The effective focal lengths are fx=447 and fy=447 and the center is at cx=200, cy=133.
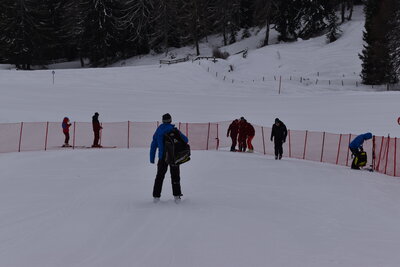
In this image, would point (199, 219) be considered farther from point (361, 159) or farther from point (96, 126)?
point (96, 126)

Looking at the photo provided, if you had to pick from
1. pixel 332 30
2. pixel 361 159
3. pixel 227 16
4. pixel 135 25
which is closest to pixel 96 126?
pixel 361 159

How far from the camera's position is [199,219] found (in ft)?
24.3

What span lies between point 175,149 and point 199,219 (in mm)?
1583

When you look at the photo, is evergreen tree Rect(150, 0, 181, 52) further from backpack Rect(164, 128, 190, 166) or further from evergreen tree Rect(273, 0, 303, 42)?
backpack Rect(164, 128, 190, 166)

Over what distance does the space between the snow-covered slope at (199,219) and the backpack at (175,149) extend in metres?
0.87

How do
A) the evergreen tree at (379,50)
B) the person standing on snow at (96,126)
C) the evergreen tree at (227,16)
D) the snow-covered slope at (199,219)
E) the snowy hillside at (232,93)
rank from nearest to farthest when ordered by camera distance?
the snow-covered slope at (199,219) < the person standing on snow at (96,126) < the snowy hillside at (232,93) < the evergreen tree at (379,50) < the evergreen tree at (227,16)

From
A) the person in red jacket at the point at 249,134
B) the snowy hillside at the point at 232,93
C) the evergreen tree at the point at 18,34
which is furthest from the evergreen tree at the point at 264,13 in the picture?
the person in red jacket at the point at 249,134

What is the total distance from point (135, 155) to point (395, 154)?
9.59 meters

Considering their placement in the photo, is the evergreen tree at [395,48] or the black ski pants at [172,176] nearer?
the black ski pants at [172,176]

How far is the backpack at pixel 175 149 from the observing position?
27.5ft

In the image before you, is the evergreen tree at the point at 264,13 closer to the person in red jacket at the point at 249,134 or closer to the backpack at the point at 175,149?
the person in red jacket at the point at 249,134

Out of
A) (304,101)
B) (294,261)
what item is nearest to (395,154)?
(294,261)

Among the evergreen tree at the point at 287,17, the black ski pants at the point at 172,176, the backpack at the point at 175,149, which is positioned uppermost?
the evergreen tree at the point at 287,17

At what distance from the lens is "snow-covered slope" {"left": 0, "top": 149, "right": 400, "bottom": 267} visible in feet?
18.5
